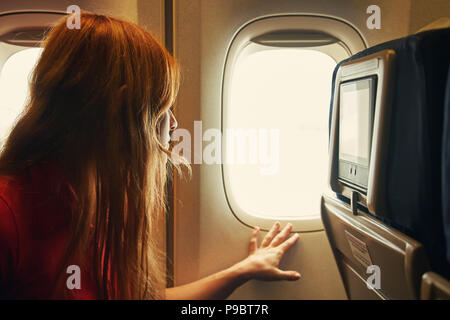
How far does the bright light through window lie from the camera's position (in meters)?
1.62

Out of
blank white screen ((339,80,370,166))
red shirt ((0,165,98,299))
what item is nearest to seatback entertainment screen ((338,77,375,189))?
blank white screen ((339,80,370,166))

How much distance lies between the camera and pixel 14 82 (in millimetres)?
1634

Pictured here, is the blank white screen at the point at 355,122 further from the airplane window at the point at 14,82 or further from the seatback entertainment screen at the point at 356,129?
the airplane window at the point at 14,82

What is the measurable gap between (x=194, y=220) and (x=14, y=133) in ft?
2.79

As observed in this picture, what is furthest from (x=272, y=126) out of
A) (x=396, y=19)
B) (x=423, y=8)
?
(x=423, y=8)

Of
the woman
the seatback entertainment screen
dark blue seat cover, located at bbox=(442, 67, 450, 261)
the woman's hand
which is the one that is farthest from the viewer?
the woman's hand

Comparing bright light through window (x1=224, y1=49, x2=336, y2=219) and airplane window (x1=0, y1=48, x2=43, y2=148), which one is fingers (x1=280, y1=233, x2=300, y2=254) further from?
airplane window (x1=0, y1=48, x2=43, y2=148)

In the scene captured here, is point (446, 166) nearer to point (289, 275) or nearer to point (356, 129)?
point (356, 129)

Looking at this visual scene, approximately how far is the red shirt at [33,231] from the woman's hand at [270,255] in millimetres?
852

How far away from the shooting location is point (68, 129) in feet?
2.90

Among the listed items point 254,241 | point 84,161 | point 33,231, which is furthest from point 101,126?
point 254,241

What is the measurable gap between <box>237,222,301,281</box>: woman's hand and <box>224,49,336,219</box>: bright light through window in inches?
3.7

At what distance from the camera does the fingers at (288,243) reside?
1.58 meters
